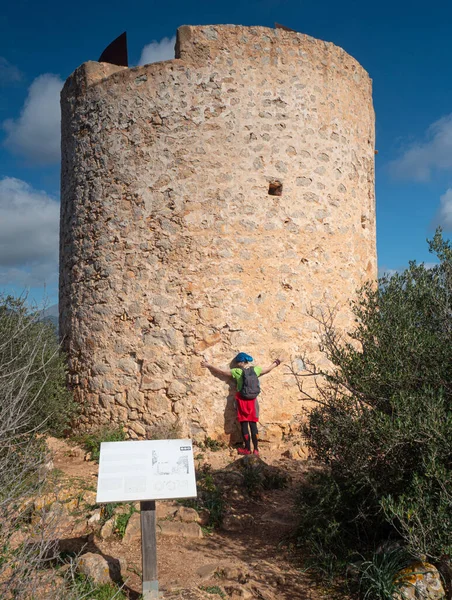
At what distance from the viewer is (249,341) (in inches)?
277

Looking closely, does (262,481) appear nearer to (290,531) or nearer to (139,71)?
(290,531)

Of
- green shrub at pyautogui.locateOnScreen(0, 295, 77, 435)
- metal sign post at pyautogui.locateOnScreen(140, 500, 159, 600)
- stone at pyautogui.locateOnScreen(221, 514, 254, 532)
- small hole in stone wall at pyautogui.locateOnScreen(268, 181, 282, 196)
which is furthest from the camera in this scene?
small hole in stone wall at pyautogui.locateOnScreen(268, 181, 282, 196)

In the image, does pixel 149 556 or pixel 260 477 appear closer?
pixel 149 556

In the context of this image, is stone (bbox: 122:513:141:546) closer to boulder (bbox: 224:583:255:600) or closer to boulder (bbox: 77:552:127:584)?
boulder (bbox: 77:552:127:584)

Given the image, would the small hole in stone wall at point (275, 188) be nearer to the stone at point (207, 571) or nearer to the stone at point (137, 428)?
the stone at point (137, 428)

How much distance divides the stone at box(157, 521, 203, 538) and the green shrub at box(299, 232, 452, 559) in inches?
37.5

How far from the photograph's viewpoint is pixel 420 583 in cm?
331

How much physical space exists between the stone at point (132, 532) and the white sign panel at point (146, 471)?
1178mm

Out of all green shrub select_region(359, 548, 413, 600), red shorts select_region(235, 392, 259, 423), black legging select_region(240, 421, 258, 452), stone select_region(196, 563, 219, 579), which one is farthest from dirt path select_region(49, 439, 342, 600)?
red shorts select_region(235, 392, 259, 423)

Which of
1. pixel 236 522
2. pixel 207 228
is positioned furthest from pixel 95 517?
pixel 207 228

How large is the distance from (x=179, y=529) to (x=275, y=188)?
4540 mm

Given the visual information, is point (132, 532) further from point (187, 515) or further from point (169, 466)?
point (169, 466)

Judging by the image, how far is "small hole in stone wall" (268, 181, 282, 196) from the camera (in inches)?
288

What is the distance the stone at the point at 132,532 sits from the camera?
4.68 m
